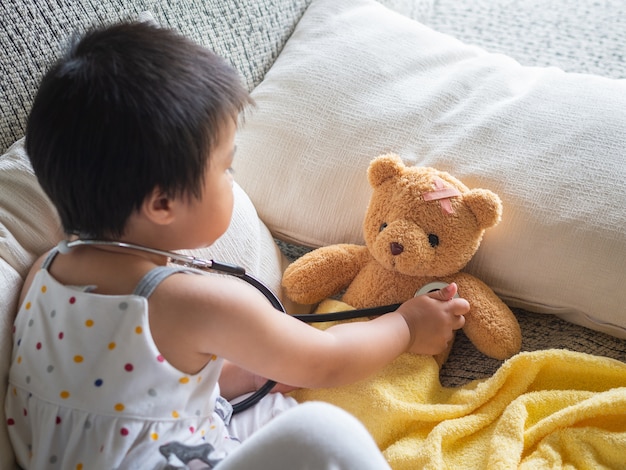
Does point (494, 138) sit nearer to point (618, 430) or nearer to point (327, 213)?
point (327, 213)

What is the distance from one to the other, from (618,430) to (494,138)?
45 centimetres

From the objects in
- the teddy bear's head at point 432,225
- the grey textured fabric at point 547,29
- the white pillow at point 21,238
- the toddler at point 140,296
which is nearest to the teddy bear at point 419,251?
the teddy bear's head at point 432,225

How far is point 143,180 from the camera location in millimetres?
784

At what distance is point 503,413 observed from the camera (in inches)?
38.4

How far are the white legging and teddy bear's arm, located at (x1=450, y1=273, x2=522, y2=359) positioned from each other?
373 millimetres

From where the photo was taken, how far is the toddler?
0.77 meters

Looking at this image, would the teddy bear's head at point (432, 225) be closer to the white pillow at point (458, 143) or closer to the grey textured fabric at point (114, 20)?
the white pillow at point (458, 143)

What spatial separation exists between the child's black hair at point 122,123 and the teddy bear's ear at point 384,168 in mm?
306

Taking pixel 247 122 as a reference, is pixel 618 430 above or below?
below

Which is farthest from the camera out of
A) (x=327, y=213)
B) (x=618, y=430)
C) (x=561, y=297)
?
(x=327, y=213)

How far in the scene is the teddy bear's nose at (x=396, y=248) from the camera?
40.4 inches

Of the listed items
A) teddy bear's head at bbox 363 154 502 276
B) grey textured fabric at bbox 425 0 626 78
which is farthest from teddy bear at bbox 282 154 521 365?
grey textured fabric at bbox 425 0 626 78

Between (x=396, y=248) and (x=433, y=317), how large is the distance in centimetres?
11

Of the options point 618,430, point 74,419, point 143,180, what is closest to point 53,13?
point 143,180
